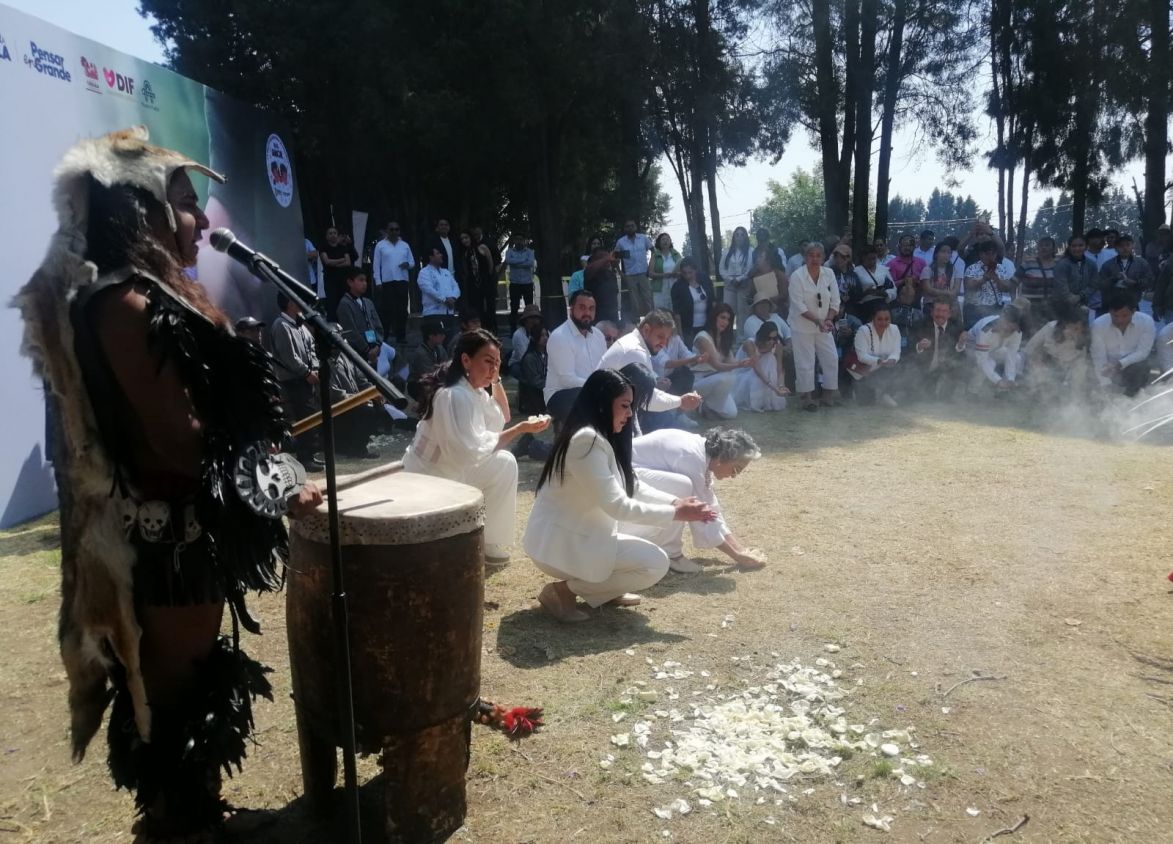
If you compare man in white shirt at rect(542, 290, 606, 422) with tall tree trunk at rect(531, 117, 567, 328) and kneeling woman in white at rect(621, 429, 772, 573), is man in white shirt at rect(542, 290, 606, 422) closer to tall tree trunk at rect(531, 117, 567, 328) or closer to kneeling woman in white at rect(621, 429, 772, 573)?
kneeling woman in white at rect(621, 429, 772, 573)

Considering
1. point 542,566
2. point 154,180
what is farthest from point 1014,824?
point 154,180

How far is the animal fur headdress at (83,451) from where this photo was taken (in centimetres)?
216

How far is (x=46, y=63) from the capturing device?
20.9 feet

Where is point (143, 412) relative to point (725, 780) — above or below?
above

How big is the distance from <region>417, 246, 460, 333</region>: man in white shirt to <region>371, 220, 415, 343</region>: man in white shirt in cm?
56

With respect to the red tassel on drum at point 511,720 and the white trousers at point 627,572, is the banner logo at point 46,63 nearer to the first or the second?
the white trousers at point 627,572

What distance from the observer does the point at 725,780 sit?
3.04 meters

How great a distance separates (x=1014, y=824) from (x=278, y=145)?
10729 millimetres

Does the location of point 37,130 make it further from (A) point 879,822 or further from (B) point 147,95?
(A) point 879,822

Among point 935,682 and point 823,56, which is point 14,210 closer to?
point 935,682

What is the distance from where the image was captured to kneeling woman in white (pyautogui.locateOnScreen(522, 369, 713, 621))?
4.21 m

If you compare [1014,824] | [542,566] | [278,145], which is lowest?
[1014,824]

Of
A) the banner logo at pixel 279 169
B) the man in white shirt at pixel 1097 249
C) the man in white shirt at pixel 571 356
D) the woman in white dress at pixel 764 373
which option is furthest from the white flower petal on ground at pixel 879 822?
the man in white shirt at pixel 1097 249

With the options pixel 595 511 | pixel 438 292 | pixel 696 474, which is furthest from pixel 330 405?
pixel 438 292
